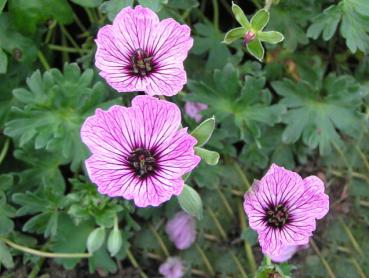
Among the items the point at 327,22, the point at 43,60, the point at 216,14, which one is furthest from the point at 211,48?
the point at 43,60

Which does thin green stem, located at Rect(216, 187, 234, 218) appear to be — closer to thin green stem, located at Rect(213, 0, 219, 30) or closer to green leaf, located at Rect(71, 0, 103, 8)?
thin green stem, located at Rect(213, 0, 219, 30)

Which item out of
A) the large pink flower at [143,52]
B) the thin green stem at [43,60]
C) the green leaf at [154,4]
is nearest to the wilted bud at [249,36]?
the large pink flower at [143,52]

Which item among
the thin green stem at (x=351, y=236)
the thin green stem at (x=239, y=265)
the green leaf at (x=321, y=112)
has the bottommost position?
the thin green stem at (x=239, y=265)

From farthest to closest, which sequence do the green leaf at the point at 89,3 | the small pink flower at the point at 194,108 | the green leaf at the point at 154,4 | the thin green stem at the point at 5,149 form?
the small pink flower at the point at 194,108
the thin green stem at the point at 5,149
the green leaf at the point at 89,3
the green leaf at the point at 154,4

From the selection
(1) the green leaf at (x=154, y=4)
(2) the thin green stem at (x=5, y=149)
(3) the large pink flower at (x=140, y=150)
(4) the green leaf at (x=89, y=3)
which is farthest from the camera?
(2) the thin green stem at (x=5, y=149)

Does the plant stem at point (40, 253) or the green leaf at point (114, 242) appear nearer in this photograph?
the green leaf at point (114, 242)

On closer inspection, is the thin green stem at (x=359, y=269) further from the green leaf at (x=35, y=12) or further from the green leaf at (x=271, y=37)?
the green leaf at (x=35, y=12)

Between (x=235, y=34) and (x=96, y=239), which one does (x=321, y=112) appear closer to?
(x=235, y=34)
